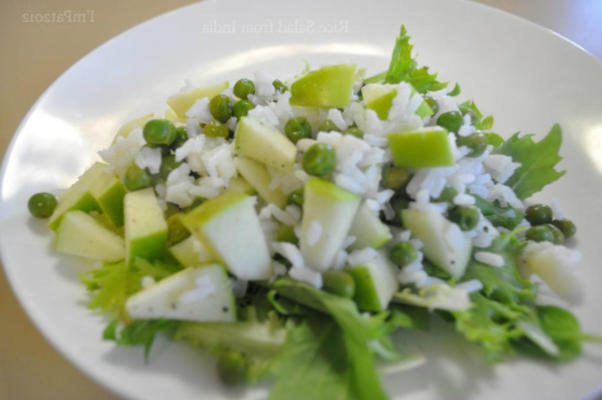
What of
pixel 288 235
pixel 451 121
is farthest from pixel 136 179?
pixel 451 121

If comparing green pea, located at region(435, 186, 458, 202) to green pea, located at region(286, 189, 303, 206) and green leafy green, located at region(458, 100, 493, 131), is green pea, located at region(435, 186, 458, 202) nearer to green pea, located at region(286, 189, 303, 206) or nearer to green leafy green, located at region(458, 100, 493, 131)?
green pea, located at region(286, 189, 303, 206)

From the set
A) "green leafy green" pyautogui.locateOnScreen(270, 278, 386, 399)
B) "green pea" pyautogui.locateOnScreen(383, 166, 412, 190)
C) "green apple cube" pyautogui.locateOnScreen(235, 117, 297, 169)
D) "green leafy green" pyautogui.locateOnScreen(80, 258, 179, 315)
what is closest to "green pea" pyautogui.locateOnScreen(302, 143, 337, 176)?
"green apple cube" pyautogui.locateOnScreen(235, 117, 297, 169)

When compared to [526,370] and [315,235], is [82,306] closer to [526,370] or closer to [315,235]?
[315,235]

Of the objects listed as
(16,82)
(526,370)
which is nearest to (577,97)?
(526,370)

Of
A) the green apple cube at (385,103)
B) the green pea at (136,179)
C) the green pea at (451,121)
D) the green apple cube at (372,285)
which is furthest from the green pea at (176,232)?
the green pea at (451,121)

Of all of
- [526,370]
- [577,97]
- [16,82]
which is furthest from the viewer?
[16,82]

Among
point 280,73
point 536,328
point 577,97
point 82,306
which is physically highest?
point 577,97

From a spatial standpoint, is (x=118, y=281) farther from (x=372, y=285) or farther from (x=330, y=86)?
(x=330, y=86)
